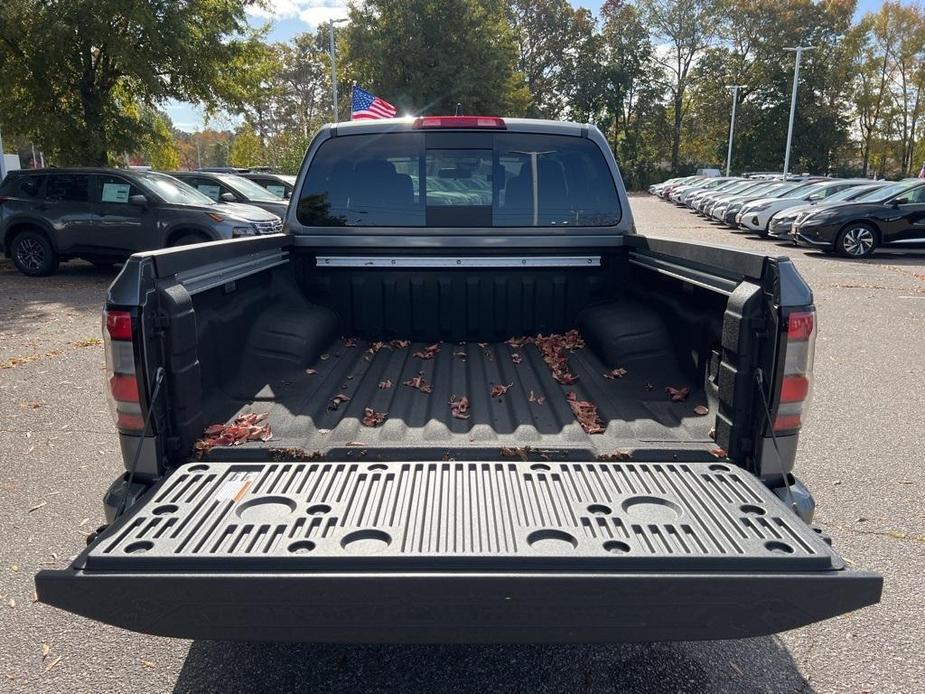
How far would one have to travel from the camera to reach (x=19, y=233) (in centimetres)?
1258

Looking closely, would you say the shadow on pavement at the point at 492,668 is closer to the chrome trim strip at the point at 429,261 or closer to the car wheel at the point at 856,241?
the chrome trim strip at the point at 429,261

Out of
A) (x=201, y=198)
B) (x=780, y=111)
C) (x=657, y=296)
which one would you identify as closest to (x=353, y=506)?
(x=657, y=296)

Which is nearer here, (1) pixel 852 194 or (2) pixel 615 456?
(2) pixel 615 456

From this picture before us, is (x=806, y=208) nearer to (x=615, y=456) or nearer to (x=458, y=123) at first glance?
(x=458, y=123)

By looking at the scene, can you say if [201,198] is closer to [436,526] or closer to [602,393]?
[602,393]

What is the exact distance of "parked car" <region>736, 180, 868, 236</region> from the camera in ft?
64.6

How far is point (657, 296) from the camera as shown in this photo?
3662 millimetres

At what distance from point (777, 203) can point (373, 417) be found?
19.9 meters

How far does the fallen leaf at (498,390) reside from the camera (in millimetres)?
3344

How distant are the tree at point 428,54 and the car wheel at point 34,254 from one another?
1151 inches

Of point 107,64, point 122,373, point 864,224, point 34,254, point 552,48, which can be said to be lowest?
point 34,254

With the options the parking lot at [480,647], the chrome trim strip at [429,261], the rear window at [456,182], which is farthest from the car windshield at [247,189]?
the chrome trim strip at [429,261]

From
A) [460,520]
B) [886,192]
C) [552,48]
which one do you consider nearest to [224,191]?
[460,520]

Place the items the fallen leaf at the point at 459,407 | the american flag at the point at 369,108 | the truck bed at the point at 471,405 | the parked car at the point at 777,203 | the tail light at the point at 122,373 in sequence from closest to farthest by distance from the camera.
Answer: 1. the tail light at the point at 122,373
2. the truck bed at the point at 471,405
3. the fallen leaf at the point at 459,407
4. the american flag at the point at 369,108
5. the parked car at the point at 777,203
